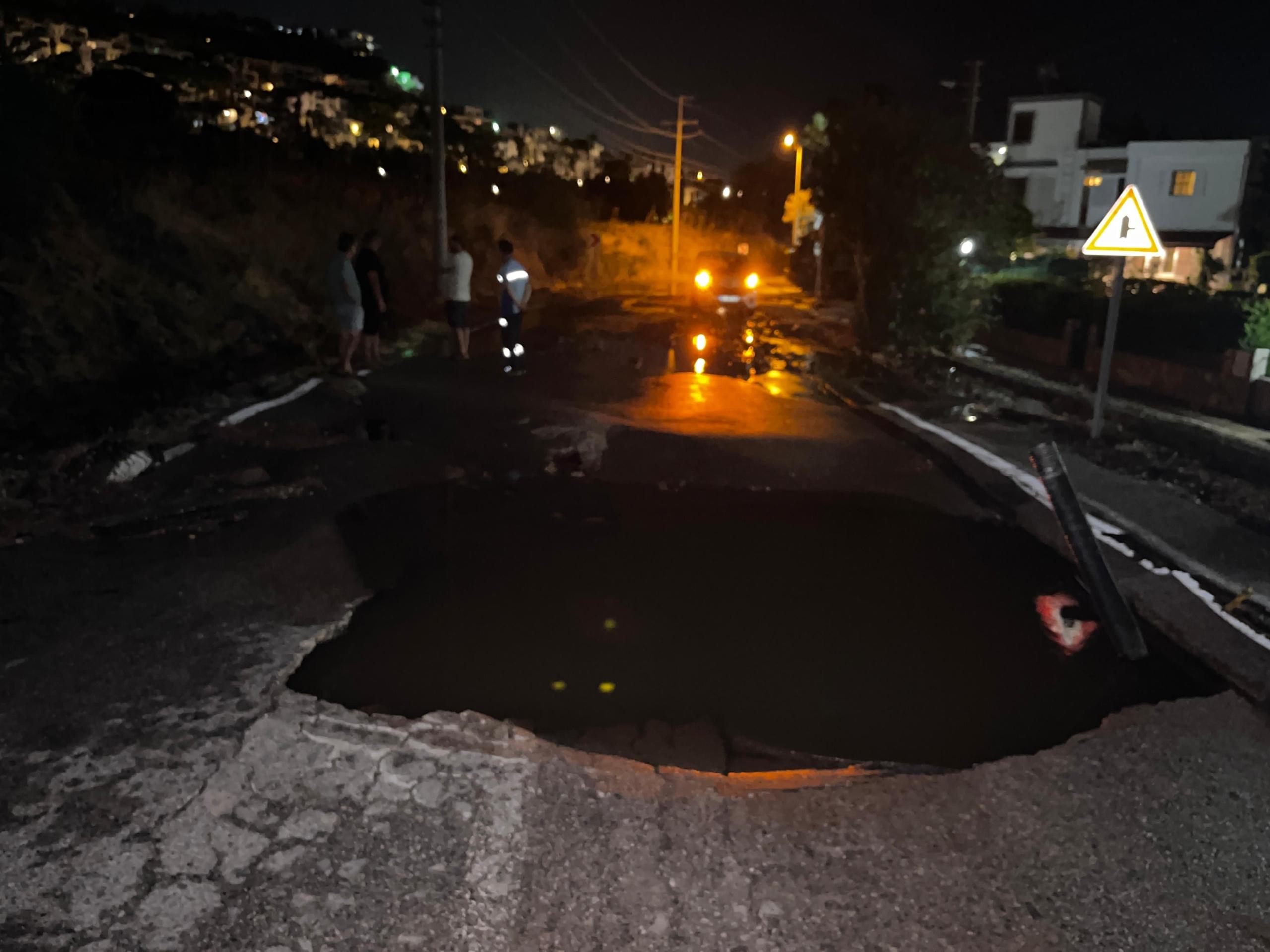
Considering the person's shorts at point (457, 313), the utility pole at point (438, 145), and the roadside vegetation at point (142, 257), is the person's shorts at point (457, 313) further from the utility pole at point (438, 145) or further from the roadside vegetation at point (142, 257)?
the utility pole at point (438, 145)

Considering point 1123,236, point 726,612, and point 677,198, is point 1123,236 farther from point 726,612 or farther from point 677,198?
point 677,198

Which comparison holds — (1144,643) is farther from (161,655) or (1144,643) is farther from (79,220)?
(79,220)

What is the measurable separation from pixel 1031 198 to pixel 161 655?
45499 millimetres

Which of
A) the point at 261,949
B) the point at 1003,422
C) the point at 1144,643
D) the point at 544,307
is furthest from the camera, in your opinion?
the point at 544,307

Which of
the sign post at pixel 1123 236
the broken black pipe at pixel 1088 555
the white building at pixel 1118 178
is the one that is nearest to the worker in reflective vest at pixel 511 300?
the sign post at pixel 1123 236

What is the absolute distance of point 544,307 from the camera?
1122 inches

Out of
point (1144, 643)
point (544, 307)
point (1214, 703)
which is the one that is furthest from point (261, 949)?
point (544, 307)

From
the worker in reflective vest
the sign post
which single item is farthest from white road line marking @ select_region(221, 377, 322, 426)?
the sign post

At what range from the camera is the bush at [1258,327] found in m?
12.3

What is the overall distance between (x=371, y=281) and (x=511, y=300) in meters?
2.45

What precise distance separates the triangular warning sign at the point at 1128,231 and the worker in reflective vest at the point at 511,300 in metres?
7.44

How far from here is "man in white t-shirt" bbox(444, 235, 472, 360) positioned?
13.3m

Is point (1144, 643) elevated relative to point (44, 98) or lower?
lower

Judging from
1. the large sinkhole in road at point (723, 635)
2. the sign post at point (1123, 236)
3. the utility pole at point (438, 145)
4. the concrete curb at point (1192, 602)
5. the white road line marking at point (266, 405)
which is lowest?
the large sinkhole in road at point (723, 635)
